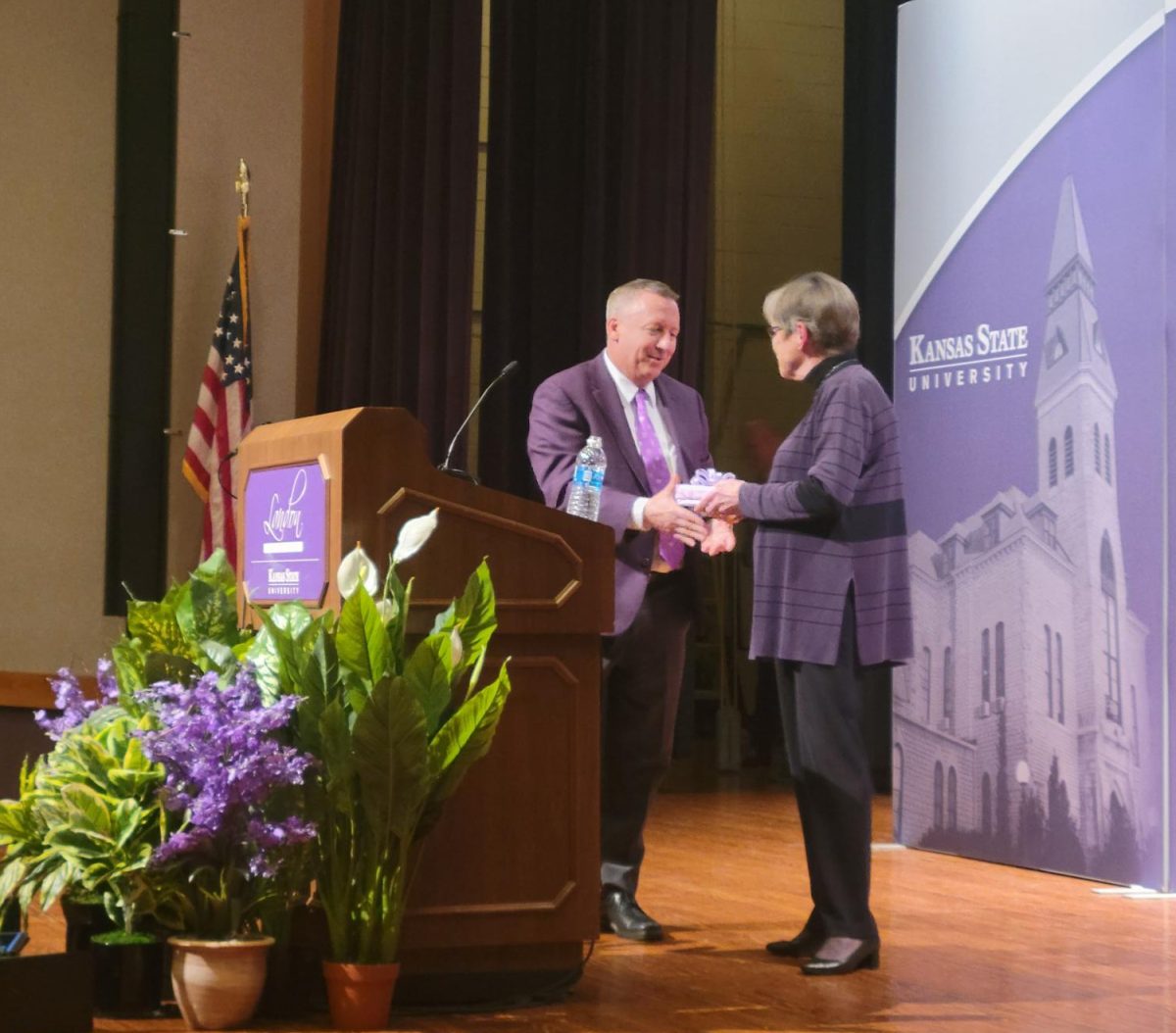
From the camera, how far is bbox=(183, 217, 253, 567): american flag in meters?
6.36

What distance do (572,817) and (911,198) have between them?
3.20m

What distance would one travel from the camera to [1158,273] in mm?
4789

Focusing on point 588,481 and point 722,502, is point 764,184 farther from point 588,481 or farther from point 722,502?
point 722,502

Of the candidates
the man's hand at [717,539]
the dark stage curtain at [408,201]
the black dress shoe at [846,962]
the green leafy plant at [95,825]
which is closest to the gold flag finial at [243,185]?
the dark stage curtain at [408,201]

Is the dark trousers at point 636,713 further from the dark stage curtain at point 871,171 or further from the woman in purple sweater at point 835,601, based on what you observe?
the dark stage curtain at point 871,171

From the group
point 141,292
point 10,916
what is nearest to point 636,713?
point 10,916

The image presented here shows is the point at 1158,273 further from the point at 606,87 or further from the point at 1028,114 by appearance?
the point at 606,87

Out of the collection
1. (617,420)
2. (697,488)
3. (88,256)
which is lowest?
(697,488)

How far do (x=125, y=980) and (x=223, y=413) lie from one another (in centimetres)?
378

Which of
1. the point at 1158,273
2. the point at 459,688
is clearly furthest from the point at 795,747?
the point at 1158,273

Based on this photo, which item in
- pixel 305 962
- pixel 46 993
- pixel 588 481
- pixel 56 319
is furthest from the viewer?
pixel 56 319

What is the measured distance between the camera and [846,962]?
3.44m

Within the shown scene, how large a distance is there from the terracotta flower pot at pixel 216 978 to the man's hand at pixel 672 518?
1316mm

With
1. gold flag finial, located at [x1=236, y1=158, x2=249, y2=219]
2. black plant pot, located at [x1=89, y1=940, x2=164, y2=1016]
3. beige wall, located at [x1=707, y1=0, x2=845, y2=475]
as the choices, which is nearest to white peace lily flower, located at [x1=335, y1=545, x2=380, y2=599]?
black plant pot, located at [x1=89, y1=940, x2=164, y2=1016]
